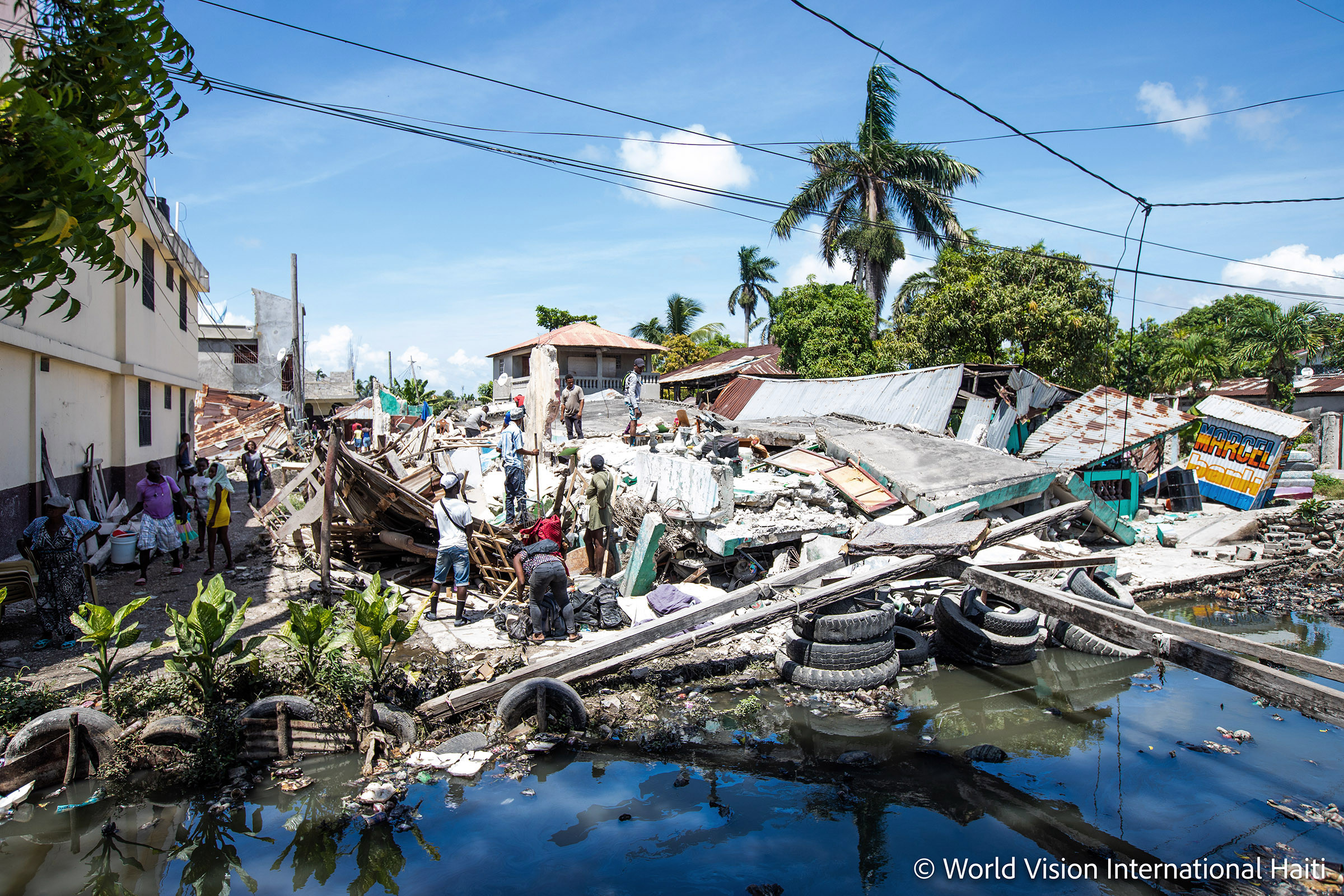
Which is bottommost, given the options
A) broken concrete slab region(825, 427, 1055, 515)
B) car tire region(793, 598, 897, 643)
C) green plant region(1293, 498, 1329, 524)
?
car tire region(793, 598, 897, 643)

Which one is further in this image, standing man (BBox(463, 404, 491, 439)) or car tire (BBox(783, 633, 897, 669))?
standing man (BBox(463, 404, 491, 439))

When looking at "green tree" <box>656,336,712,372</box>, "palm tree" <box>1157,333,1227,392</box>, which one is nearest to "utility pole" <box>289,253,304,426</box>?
"green tree" <box>656,336,712,372</box>

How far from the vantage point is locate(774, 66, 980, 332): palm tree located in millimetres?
27438

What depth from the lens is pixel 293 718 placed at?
5027 mm

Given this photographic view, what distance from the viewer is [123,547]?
977 centimetres

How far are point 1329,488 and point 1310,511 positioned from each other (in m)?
7.52

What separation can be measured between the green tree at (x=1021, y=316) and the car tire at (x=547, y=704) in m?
Answer: 16.2

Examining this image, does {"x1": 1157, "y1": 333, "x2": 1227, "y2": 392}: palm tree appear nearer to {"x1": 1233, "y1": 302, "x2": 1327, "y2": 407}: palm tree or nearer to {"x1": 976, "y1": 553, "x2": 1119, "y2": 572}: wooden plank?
{"x1": 1233, "y1": 302, "x2": 1327, "y2": 407}: palm tree

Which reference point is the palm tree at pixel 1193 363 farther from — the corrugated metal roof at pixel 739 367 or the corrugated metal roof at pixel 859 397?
the corrugated metal roof at pixel 859 397

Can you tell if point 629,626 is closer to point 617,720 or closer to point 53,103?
point 617,720

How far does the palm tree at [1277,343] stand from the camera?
2722 centimetres

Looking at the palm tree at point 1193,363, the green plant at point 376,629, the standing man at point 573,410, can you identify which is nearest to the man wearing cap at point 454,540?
A: the green plant at point 376,629

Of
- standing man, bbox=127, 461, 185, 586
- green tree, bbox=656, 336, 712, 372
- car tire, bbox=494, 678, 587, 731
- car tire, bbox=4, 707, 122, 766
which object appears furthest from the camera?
green tree, bbox=656, 336, 712, 372

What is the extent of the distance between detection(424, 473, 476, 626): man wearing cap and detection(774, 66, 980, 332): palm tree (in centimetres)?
2307
